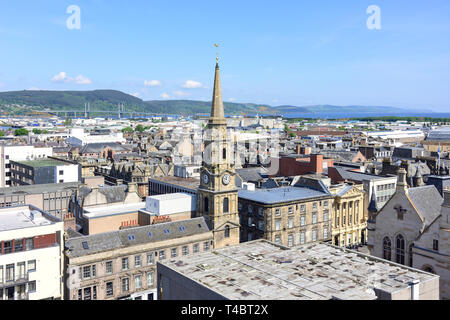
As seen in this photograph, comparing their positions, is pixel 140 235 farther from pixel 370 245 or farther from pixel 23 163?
pixel 23 163

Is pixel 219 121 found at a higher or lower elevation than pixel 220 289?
higher

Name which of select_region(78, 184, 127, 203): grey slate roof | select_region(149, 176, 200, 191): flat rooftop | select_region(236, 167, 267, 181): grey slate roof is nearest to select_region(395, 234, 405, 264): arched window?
select_region(149, 176, 200, 191): flat rooftop

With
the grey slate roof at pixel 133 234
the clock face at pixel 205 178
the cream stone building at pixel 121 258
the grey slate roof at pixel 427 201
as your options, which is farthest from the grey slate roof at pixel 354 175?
the cream stone building at pixel 121 258

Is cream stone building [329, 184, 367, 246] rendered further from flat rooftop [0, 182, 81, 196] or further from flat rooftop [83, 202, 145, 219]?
flat rooftop [0, 182, 81, 196]

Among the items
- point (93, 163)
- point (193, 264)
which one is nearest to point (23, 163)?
point (93, 163)

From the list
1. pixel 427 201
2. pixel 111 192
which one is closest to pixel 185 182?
pixel 111 192
